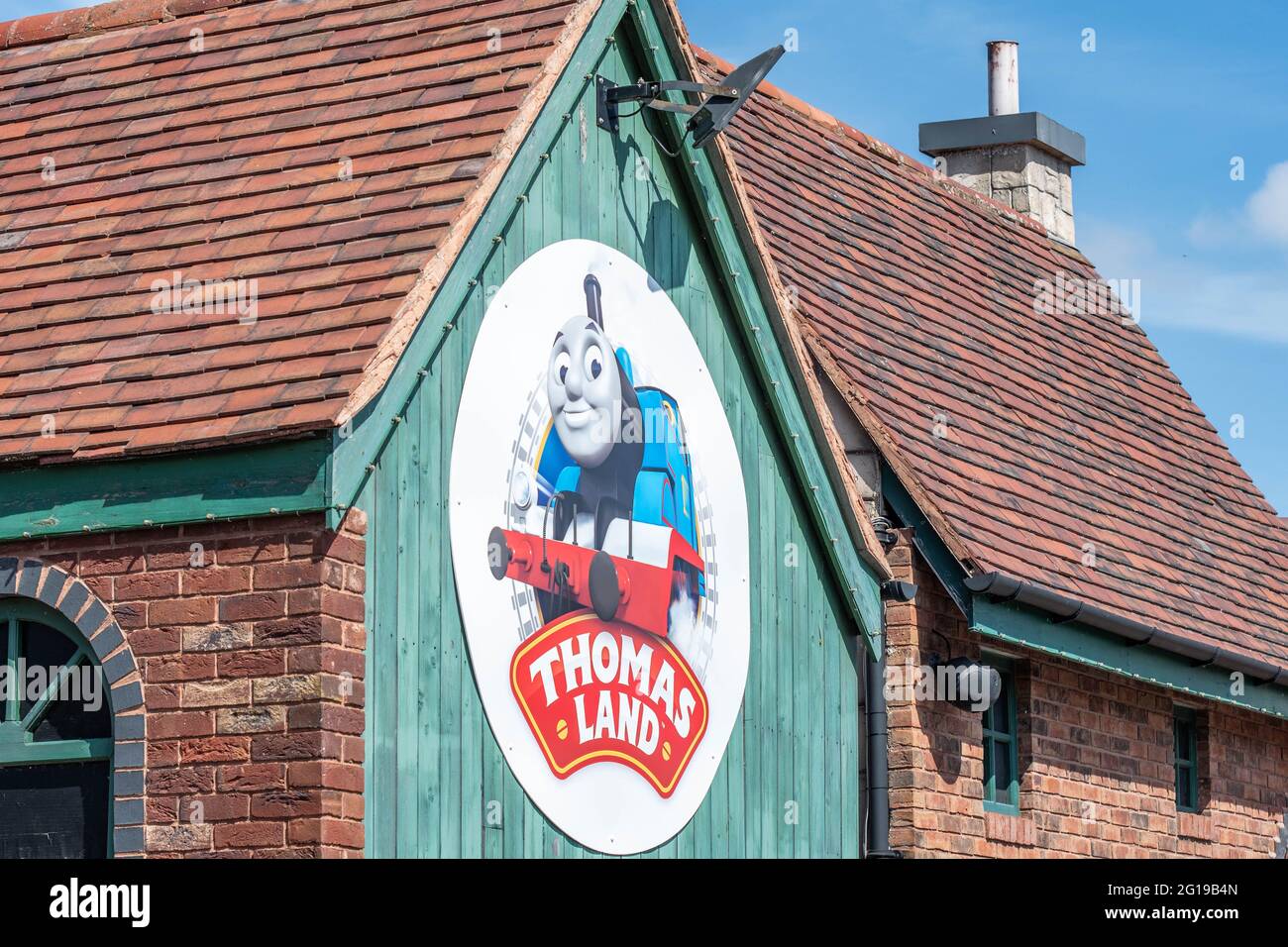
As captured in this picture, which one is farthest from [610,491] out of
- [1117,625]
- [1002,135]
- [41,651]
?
[1002,135]

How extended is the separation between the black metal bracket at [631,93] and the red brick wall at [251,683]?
9.68 feet

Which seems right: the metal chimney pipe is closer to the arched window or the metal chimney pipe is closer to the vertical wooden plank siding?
the vertical wooden plank siding

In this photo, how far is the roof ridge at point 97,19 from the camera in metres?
11.4

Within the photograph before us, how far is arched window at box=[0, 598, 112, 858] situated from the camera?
8617 mm

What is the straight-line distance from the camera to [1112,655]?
13453 millimetres

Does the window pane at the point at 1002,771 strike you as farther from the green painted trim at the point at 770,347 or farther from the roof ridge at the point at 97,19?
the roof ridge at the point at 97,19

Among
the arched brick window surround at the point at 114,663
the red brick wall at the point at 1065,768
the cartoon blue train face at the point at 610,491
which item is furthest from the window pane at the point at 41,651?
the red brick wall at the point at 1065,768

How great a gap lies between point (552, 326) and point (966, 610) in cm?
330

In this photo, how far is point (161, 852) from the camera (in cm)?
831

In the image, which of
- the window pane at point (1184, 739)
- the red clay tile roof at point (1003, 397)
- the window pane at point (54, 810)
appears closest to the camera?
the window pane at point (54, 810)

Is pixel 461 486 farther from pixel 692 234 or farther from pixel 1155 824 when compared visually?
pixel 1155 824

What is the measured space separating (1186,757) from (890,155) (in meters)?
5.16

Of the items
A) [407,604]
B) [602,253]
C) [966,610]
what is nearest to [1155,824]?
[966,610]

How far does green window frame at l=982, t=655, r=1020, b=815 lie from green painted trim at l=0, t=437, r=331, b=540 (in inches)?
225
